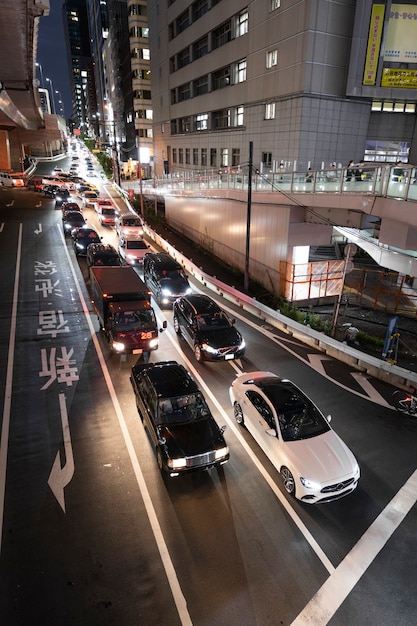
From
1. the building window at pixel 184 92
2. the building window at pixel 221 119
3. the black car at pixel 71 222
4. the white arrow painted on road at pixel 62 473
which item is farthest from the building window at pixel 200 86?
the white arrow painted on road at pixel 62 473

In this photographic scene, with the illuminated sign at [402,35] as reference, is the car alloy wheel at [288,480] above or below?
below

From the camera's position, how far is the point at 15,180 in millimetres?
57781

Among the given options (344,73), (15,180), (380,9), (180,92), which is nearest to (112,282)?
(344,73)

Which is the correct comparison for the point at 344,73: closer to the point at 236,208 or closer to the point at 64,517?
the point at 236,208

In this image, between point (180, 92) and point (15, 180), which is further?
point (15, 180)

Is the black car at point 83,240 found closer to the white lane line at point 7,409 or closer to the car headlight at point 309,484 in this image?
the white lane line at point 7,409

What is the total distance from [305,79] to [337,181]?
1382 cm

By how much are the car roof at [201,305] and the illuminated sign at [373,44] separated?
853 inches

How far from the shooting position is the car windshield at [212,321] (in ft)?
48.6

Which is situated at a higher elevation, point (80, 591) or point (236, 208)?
point (236, 208)

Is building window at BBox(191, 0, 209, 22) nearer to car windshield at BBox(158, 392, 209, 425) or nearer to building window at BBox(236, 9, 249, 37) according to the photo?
building window at BBox(236, 9, 249, 37)

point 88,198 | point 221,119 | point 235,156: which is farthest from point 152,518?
point 88,198

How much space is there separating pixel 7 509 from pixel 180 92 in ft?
183

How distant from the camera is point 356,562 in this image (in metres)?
7.33
